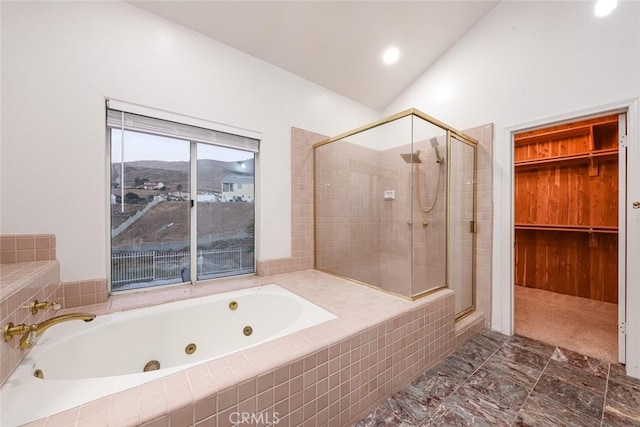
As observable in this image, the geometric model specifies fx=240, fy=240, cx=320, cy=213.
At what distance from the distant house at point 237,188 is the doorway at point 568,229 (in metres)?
2.73

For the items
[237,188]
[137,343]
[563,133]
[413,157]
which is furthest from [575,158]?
[137,343]

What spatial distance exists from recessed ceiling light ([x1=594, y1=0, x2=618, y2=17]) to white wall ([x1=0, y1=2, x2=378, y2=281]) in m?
2.78

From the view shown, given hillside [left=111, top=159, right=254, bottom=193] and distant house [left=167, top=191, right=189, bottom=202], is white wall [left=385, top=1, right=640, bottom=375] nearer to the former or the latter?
hillside [left=111, top=159, right=254, bottom=193]

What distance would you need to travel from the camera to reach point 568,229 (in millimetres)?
2922

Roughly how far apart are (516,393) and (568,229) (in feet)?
8.30

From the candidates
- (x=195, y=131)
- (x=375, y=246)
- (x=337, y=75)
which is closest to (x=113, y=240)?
(x=195, y=131)

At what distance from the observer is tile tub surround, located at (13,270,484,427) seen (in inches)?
31.3

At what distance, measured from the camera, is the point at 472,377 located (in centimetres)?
158

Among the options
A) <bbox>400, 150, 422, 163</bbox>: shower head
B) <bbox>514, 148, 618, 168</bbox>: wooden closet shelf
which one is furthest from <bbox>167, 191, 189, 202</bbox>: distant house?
<bbox>514, 148, 618, 168</bbox>: wooden closet shelf

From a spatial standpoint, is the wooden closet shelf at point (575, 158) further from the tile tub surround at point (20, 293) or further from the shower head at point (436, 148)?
the tile tub surround at point (20, 293)

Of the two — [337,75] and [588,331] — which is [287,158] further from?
[588,331]

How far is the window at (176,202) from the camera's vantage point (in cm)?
176

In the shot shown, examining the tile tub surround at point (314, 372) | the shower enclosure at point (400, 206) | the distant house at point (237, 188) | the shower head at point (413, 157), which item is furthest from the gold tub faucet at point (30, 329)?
the shower head at point (413, 157)

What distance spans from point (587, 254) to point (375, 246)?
2.72m
